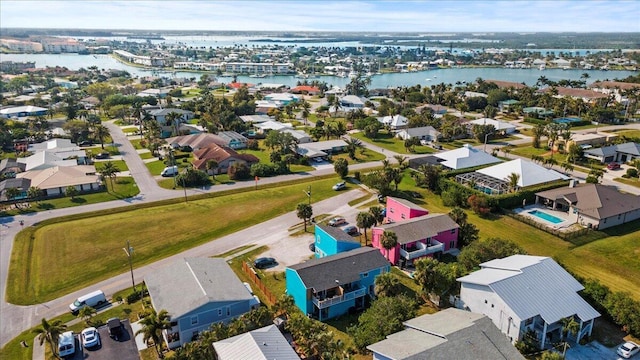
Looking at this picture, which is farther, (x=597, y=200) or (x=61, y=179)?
(x=61, y=179)

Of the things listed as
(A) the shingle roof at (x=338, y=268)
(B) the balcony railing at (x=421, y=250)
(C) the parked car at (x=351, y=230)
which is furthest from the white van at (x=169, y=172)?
(B) the balcony railing at (x=421, y=250)

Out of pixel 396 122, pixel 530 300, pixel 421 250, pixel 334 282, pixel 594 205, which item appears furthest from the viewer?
pixel 396 122

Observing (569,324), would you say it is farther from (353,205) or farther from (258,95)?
(258,95)

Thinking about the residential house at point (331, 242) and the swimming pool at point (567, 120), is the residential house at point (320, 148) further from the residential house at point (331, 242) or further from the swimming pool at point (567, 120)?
the swimming pool at point (567, 120)

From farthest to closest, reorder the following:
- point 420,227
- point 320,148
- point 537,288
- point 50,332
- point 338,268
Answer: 1. point 320,148
2. point 420,227
3. point 338,268
4. point 537,288
5. point 50,332

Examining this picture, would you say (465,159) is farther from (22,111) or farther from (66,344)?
(22,111)

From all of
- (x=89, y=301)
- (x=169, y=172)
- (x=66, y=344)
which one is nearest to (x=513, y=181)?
(x=169, y=172)
